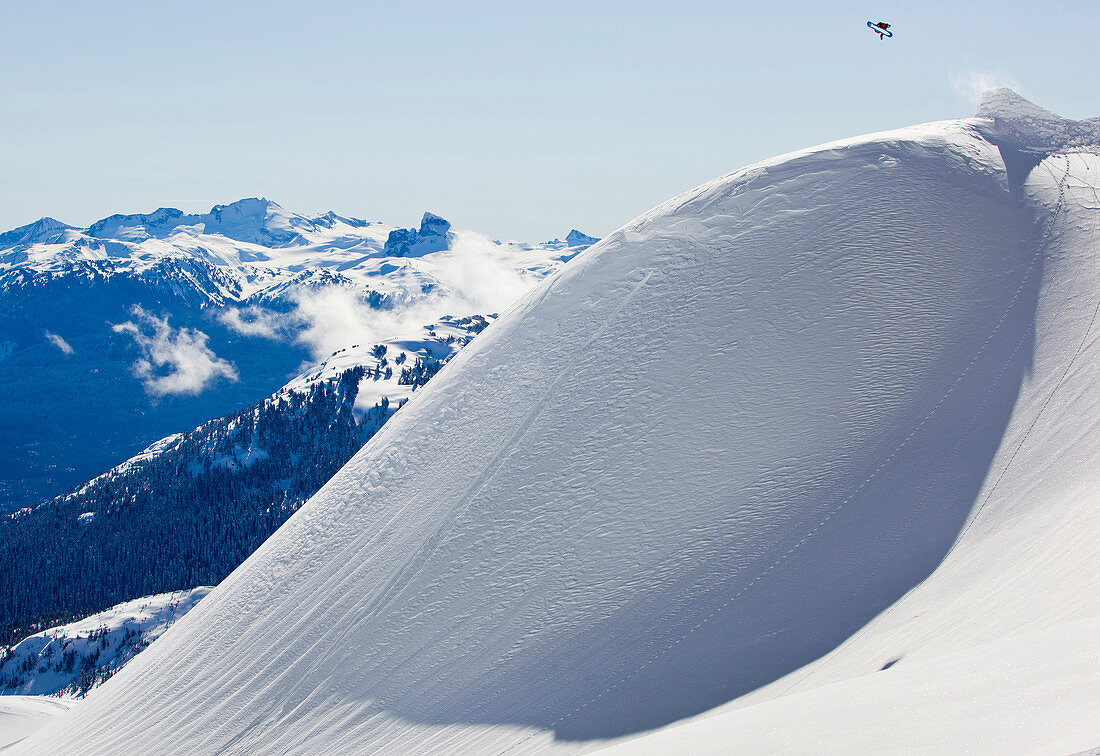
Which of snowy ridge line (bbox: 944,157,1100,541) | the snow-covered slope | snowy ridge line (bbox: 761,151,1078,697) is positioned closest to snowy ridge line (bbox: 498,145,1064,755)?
snowy ridge line (bbox: 761,151,1078,697)

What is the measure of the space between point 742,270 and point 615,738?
871 inches

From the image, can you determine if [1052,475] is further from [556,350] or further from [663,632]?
[556,350]

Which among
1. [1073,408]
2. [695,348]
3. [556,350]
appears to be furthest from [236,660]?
[1073,408]

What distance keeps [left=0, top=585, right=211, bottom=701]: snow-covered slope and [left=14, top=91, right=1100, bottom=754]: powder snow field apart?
96.2m

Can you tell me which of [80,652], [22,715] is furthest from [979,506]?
[80,652]

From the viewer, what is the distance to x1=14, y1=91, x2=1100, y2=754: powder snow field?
20484 millimetres

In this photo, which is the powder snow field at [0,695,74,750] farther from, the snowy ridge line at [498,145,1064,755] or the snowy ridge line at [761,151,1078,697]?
the snowy ridge line at [761,151,1078,697]

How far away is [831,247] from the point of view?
3488cm

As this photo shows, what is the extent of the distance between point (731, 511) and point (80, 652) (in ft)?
424

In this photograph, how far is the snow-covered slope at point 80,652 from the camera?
371 ft

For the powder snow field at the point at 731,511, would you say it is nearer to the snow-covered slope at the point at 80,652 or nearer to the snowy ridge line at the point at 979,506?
the snowy ridge line at the point at 979,506

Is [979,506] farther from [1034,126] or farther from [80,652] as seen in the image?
[80,652]

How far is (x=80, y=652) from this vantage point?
11894cm

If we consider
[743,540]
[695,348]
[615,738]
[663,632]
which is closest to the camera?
[615,738]
